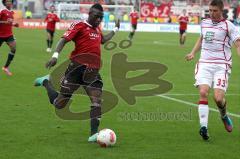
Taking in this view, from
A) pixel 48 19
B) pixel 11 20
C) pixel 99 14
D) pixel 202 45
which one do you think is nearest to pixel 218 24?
pixel 202 45

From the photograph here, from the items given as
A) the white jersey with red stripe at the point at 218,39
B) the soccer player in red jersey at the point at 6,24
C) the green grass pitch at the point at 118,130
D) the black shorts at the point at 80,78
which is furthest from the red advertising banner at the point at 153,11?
the black shorts at the point at 80,78

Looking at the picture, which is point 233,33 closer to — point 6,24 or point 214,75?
point 214,75

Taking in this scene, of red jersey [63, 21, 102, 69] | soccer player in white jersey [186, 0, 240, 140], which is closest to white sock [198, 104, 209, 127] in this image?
soccer player in white jersey [186, 0, 240, 140]

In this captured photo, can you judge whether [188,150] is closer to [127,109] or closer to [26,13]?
[127,109]

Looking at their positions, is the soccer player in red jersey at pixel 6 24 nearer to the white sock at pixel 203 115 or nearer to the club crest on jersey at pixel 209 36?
the club crest on jersey at pixel 209 36

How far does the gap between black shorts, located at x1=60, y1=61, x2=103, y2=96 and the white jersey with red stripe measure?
199 cm

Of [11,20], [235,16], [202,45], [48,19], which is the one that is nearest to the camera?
[202,45]

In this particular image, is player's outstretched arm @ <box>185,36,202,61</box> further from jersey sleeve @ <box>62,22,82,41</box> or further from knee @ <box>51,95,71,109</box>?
knee @ <box>51,95,71,109</box>

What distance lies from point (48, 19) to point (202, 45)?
21932 millimetres

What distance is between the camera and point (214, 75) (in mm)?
10289

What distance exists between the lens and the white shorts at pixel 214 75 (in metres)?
10.2

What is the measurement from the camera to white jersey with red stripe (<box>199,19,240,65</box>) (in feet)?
33.5

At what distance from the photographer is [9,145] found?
9055mm

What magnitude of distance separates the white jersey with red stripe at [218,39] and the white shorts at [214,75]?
0.09m
